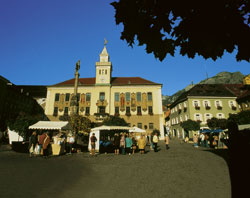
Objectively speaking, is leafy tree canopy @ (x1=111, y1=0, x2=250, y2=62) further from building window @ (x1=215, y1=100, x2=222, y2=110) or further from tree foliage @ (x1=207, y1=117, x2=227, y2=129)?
building window @ (x1=215, y1=100, x2=222, y2=110)

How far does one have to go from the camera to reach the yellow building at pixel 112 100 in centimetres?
3662

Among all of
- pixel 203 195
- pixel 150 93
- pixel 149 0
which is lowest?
pixel 203 195

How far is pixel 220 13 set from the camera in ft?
7.42

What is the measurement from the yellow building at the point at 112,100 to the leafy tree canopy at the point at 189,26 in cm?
3306

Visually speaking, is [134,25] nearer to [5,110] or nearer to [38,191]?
[38,191]

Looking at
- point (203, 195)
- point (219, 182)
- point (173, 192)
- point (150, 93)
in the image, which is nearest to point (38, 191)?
point (173, 192)

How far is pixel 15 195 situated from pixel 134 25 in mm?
5081

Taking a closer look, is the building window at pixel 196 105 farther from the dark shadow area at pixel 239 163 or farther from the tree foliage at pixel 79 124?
the dark shadow area at pixel 239 163

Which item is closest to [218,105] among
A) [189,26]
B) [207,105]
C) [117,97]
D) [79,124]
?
[207,105]

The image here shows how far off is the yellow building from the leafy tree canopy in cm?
3306

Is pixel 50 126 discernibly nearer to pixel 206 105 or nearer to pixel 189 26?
pixel 189 26

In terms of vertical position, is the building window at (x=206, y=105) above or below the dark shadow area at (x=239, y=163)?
above

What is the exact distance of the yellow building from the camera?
120 ft

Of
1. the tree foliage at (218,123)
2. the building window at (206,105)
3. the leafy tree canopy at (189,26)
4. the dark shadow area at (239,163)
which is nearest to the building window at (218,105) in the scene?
the building window at (206,105)
